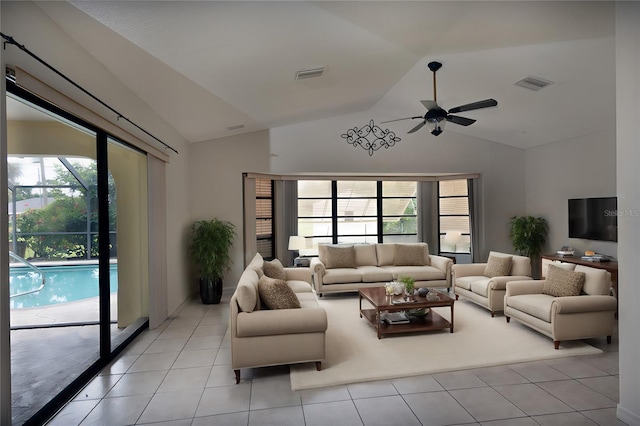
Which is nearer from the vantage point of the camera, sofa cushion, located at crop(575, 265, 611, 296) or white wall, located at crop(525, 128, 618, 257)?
sofa cushion, located at crop(575, 265, 611, 296)

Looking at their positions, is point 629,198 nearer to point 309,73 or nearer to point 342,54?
point 342,54

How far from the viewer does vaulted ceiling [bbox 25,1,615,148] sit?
9.32ft

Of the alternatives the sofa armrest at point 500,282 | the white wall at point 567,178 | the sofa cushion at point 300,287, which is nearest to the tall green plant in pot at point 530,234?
the white wall at point 567,178

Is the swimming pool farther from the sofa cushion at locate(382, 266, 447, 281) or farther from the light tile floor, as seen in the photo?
the sofa cushion at locate(382, 266, 447, 281)

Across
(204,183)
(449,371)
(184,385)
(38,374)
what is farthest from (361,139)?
(38,374)

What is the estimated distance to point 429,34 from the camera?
3.81 metres

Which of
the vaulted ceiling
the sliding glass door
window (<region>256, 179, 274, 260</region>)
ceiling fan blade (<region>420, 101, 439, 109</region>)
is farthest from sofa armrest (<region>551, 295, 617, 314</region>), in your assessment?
window (<region>256, 179, 274, 260</region>)

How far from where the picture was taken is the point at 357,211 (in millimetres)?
8477

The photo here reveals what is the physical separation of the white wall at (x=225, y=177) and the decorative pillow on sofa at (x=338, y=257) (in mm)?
1684

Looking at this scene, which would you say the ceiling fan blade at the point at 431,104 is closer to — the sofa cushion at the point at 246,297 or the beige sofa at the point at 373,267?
the sofa cushion at the point at 246,297

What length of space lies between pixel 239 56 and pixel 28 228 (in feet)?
7.96

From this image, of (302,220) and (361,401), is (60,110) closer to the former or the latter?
(361,401)

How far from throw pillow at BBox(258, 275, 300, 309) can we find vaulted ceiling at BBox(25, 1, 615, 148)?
2360 millimetres

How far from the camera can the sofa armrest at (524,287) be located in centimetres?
468
